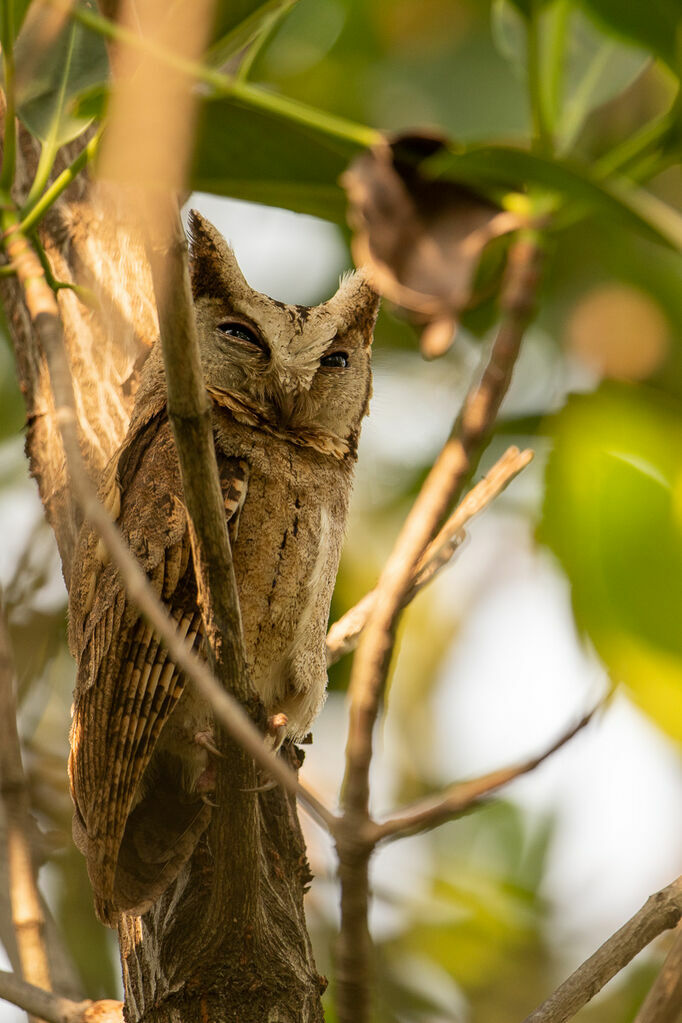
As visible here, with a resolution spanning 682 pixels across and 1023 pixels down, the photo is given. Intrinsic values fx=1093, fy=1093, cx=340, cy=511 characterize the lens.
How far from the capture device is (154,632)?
2234 mm

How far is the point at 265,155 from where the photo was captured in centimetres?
158

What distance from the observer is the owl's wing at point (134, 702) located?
7.38 feet

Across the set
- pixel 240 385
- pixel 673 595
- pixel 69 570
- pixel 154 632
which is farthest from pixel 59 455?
pixel 673 595

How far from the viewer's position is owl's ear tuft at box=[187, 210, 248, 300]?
9.73 ft

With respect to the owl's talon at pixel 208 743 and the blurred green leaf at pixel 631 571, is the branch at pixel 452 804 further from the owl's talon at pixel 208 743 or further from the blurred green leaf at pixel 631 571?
the owl's talon at pixel 208 743

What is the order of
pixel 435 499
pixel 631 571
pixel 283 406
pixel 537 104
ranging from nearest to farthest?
pixel 435 499
pixel 537 104
pixel 631 571
pixel 283 406

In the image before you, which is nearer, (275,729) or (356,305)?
(275,729)

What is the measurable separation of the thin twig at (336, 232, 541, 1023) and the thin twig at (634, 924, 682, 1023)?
32 centimetres

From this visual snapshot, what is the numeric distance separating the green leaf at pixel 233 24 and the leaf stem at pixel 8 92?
1.41 ft

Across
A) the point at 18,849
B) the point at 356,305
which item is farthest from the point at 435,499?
the point at 356,305

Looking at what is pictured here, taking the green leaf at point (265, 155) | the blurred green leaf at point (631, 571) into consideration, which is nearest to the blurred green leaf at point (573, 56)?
the green leaf at point (265, 155)

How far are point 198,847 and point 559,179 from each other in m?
1.82

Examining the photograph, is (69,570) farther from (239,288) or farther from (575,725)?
(575,725)

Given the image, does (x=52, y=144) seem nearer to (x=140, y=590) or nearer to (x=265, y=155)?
(x=265, y=155)
